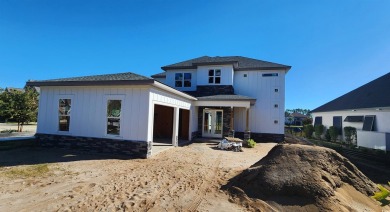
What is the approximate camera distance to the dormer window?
1751cm

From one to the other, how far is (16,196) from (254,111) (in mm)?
15737

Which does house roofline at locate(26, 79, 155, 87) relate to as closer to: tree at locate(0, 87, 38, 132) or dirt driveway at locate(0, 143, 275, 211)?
dirt driveway at locate(0, 143, 275, 211)

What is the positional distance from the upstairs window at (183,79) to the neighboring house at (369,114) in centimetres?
1413

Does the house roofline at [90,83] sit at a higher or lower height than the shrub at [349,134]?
higher

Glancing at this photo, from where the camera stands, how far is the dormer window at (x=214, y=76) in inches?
690

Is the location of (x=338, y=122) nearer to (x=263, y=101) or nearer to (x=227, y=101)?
(x=263, y=101)

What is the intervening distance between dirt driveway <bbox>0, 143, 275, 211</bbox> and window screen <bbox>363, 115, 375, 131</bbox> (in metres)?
12.2

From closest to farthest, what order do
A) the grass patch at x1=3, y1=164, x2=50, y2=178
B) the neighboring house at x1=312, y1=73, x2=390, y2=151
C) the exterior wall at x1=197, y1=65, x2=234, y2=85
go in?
1. the grass patch at x1=3, y1=164, x2=50, y2=178
2. the neighboring house at x1=312, y1=73, x2=390, y2=151
3. the exterior wall at x1=197, y1=65, x2=234, y2=85

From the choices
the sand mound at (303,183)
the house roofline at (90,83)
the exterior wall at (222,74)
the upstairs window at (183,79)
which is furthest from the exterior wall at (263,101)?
the sand mound at (303,183)

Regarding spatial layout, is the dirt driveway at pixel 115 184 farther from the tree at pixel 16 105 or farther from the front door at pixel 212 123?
the tree at pixel 16 105

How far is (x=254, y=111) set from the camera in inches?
684

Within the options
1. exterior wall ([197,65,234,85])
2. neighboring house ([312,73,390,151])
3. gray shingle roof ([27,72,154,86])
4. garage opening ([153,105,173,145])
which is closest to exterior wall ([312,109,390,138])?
neighboring house ([312,73,390,151])

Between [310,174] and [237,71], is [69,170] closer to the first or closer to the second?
[310,174]

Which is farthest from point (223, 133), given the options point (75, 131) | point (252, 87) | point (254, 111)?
point (75, 131)
